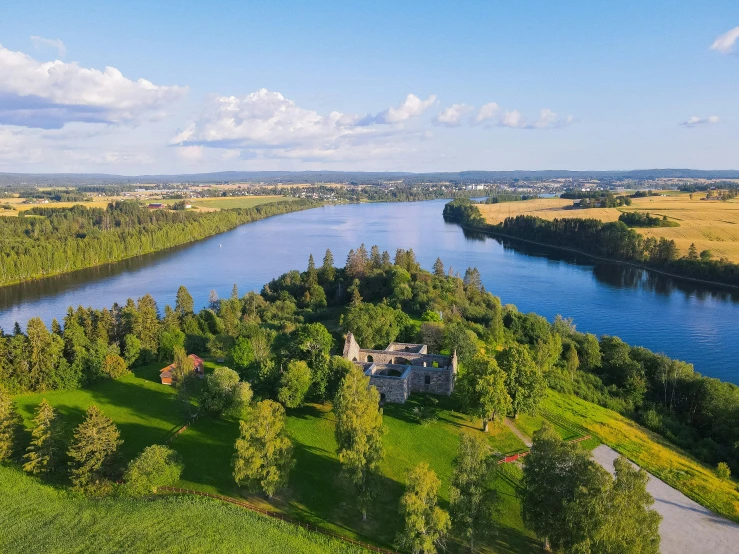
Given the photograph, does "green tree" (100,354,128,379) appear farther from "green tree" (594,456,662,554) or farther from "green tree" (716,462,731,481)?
"green tree" (716,462,731,481)

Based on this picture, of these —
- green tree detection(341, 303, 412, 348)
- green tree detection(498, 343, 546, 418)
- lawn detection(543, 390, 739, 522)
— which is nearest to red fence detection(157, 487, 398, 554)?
green tree detection(498, 343, 546, 418)

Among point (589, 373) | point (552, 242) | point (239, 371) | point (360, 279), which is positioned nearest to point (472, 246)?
point (552, 242)

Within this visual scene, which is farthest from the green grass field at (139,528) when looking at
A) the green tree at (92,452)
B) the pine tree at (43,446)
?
the pine tree at (43,446)

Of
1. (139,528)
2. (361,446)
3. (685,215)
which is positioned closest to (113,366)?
(139,528)

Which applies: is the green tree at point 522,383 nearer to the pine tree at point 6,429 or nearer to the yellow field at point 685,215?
the pine tree at point 6,429

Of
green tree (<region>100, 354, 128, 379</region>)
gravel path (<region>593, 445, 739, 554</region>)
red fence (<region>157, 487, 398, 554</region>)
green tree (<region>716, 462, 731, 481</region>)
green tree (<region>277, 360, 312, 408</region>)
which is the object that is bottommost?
green tree (<region>716, 462, 731, 481</region>)

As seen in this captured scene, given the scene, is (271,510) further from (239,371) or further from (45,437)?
(239,371)
